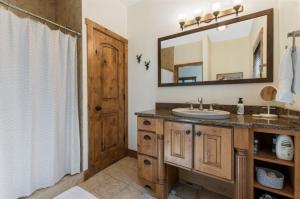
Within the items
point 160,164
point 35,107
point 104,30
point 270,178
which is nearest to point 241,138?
point 270,178

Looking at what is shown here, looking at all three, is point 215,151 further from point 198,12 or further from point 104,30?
point 104,30

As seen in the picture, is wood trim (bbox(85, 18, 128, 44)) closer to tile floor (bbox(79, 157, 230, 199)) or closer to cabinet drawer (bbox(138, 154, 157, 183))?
cabinet drawer (bbox(138, 154, 157, 183))

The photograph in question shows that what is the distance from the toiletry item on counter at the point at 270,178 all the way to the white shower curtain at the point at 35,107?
6.28 feet

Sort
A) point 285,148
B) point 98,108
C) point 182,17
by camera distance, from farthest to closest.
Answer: point 98,108 → point 182,17 → point 285,148

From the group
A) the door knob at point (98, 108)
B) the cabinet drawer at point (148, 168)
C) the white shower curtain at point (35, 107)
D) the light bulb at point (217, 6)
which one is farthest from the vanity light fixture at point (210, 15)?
the cabinet drawer at point (148, 168)

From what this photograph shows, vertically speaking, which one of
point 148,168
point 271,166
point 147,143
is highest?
point 147,143

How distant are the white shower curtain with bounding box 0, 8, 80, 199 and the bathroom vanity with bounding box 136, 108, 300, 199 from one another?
0.91 meters

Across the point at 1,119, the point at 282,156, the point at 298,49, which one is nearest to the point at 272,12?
the point at 298,49

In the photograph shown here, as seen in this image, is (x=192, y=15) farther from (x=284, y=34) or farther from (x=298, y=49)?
(x=298, y=49)

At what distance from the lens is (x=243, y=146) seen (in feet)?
3.84

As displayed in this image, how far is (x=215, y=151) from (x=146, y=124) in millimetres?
751

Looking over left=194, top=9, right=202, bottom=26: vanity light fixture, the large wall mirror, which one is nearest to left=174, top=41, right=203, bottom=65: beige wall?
the large wall mirror

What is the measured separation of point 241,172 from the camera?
119cm

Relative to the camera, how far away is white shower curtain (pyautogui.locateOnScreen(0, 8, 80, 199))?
1.34 m
